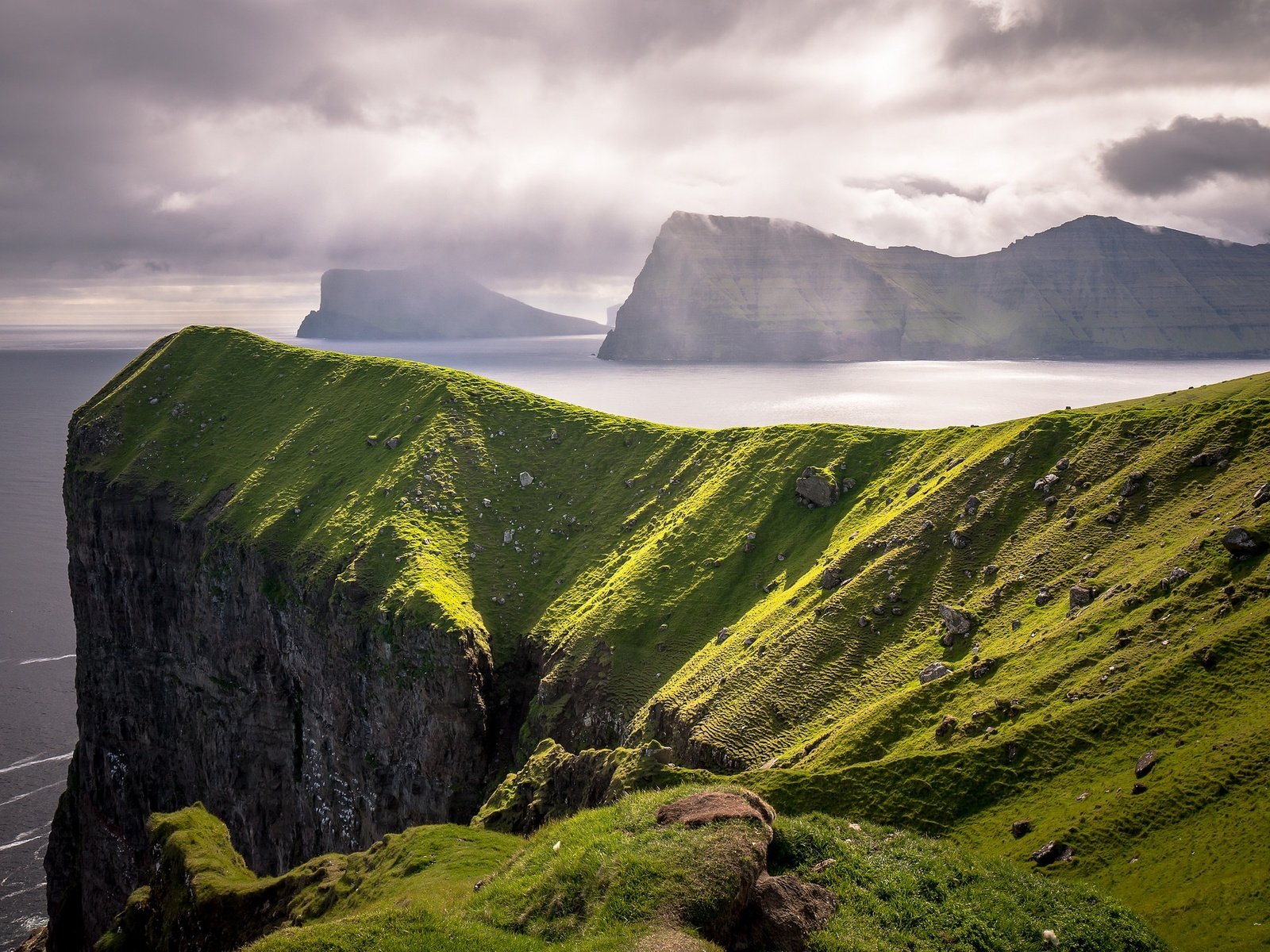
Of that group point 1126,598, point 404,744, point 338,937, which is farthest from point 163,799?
point 1126,598

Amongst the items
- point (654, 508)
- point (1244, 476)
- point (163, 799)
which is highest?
point (1244, 476)

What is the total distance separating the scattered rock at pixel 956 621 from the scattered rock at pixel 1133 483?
1328cm

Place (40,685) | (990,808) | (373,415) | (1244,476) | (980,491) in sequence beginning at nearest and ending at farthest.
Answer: (990,808), (1244,476), (980,491), (373,415), (40,685)

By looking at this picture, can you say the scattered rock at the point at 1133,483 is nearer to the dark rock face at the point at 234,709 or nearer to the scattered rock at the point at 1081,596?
the scattered rock at the point at 1081,596

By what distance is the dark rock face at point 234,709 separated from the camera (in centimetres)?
7638

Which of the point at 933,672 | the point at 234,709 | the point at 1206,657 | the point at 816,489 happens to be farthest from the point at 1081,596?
the point at 234,709

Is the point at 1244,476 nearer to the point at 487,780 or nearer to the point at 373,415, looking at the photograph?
the point at 487,780

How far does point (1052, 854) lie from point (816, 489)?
5041 cm

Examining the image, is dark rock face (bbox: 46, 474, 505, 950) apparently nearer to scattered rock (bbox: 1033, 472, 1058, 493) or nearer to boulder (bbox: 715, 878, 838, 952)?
scattered rock (bbox: 1033, 472, 1058, 493)

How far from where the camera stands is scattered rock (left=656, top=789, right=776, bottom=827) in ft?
97.4

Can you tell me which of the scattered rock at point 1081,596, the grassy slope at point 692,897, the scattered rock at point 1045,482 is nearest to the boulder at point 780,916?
the grassy slope at point 692,897

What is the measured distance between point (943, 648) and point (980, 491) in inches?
616

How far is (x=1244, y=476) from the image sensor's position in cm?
4956

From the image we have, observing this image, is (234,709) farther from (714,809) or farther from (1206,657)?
(1206,657)
